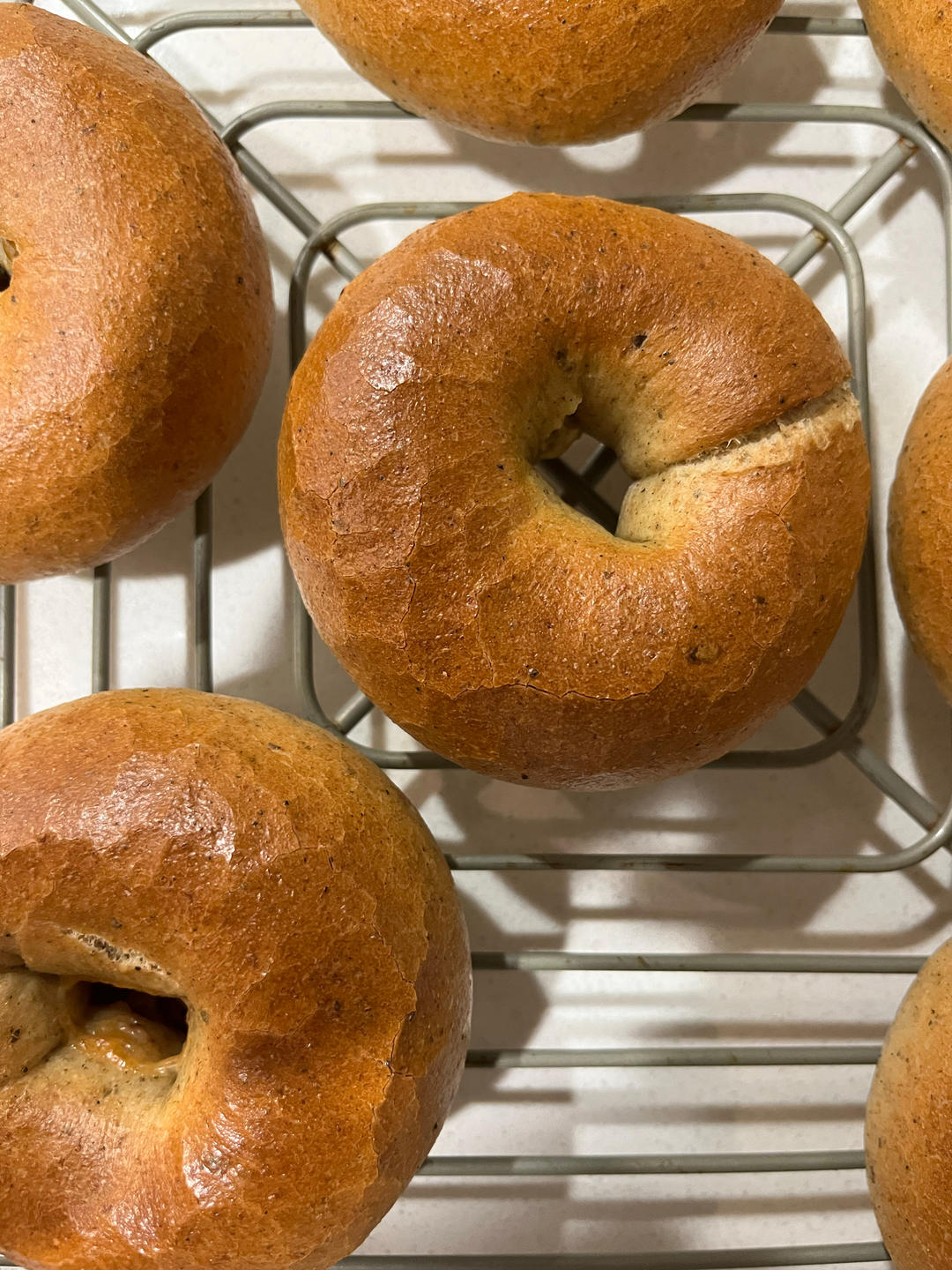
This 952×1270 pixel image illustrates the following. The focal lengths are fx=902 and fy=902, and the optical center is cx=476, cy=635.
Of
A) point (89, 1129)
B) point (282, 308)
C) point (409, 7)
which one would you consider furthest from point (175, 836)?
point (409, 7)

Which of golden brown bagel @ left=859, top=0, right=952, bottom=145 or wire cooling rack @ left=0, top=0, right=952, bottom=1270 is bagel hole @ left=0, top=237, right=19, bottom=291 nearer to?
wire cooling rack @ left=0, top=0, right=952, bottom=1270

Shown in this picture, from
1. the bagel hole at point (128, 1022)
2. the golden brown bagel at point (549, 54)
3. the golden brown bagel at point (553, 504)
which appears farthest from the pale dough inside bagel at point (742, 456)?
the bagel hole at point (128, 1022)

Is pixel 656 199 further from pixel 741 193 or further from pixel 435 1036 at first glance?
pixel 435 1036

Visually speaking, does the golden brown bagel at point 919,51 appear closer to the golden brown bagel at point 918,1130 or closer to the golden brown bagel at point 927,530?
the golden brown bagel at point 927,530

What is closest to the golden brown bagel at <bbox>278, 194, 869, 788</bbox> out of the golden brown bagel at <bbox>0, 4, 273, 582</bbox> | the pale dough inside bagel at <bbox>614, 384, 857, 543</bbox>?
the pale dough inside bagel at <bbox>614, 384, 857, 543</bbox>

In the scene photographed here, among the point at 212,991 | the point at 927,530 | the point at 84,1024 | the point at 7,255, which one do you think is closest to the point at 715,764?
the point at 927,530

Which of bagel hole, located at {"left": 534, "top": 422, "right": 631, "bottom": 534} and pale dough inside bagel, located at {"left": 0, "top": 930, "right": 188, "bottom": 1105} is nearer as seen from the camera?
pale dough inside bagel, located at {"left": 0, "top": 930, "right": 188, "bottom": 1105}
